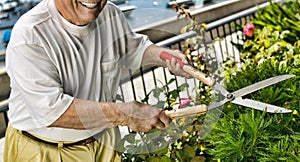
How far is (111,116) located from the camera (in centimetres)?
92

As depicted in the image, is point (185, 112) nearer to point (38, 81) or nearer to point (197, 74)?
point (197, 74)

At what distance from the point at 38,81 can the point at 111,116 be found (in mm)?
156

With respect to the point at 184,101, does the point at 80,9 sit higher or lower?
higher

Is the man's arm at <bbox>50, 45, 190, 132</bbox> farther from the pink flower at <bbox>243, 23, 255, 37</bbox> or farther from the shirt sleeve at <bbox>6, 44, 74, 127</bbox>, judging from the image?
the pink flower at <bbox>243, 23, 255, 37</bbox>

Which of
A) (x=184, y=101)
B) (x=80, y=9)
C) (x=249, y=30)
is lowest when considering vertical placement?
(x=249, y=30)

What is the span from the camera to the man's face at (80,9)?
0.89 m

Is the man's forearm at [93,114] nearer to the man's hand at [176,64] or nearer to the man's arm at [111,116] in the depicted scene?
the man's arm at [111,116]

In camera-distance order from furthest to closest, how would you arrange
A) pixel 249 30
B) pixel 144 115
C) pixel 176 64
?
pixel 249 30 → pixel 176 64 → pixel 144 115

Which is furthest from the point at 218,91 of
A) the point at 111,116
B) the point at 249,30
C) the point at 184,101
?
the point at 249,30

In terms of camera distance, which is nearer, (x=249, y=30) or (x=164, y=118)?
(x=164, y=118)

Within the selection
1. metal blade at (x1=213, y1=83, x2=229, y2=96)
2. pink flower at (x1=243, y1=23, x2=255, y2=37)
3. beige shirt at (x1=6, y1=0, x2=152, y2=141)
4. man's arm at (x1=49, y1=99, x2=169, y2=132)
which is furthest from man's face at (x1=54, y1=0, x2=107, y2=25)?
pink flower at (x1=243, y1=23, x2=255, y2=37)

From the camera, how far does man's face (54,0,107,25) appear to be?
2.93ft

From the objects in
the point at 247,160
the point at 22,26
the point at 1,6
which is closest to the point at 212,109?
the point at 247,160

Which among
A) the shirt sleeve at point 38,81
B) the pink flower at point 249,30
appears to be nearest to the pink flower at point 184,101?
the shirt sleeve at point 38,81
